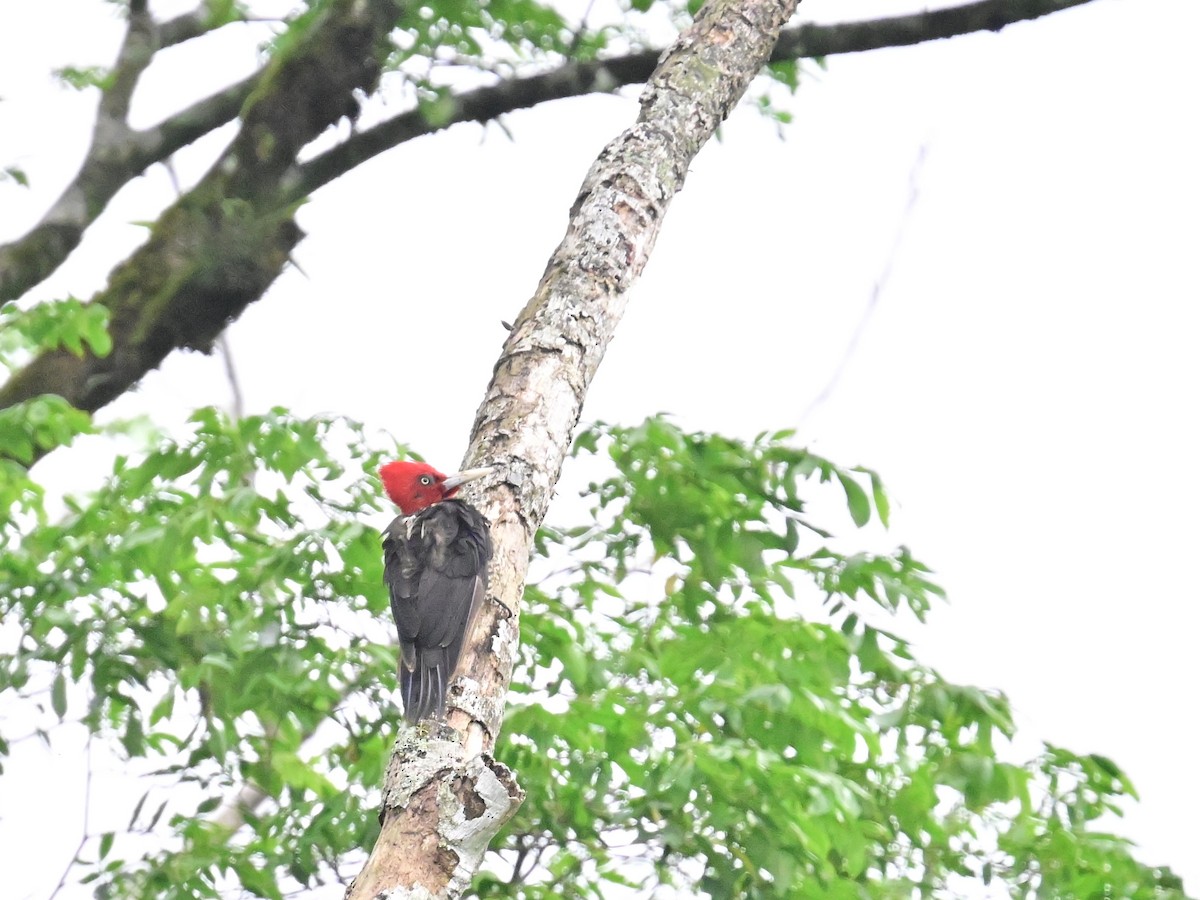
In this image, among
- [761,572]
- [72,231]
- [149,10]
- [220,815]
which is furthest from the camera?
[149,10]

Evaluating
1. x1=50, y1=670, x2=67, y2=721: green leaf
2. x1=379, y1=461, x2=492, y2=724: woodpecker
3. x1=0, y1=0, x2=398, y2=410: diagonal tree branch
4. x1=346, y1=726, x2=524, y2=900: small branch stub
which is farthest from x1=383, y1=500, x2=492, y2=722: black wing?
x1=0, y1=0, x2=398, y2=410: diagonal tree branch

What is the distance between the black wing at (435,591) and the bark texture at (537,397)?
11 centimetres

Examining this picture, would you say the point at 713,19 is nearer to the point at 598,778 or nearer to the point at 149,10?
the point at 598,778

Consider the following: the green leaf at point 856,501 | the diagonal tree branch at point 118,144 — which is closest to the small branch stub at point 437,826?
the green leaf at point 856,501

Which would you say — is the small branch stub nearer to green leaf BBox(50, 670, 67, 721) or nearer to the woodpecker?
the woodpecker

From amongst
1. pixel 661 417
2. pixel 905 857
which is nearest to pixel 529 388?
pixel 661 417

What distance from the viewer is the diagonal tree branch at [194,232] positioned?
6734 millimetres

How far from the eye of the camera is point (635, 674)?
14.5ft

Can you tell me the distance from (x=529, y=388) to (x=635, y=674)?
4.49 feet

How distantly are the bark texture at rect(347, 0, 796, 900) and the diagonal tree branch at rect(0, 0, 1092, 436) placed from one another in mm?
2545

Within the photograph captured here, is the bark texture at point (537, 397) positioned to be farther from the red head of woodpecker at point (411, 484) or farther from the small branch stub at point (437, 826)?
the red head of woodpecker at point (411, 484)

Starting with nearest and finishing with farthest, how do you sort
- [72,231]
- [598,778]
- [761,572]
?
[598,778] < [761,572] < [72,231]

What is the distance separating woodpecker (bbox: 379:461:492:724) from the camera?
10.8ft

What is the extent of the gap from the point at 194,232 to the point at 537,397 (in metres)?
4.25
